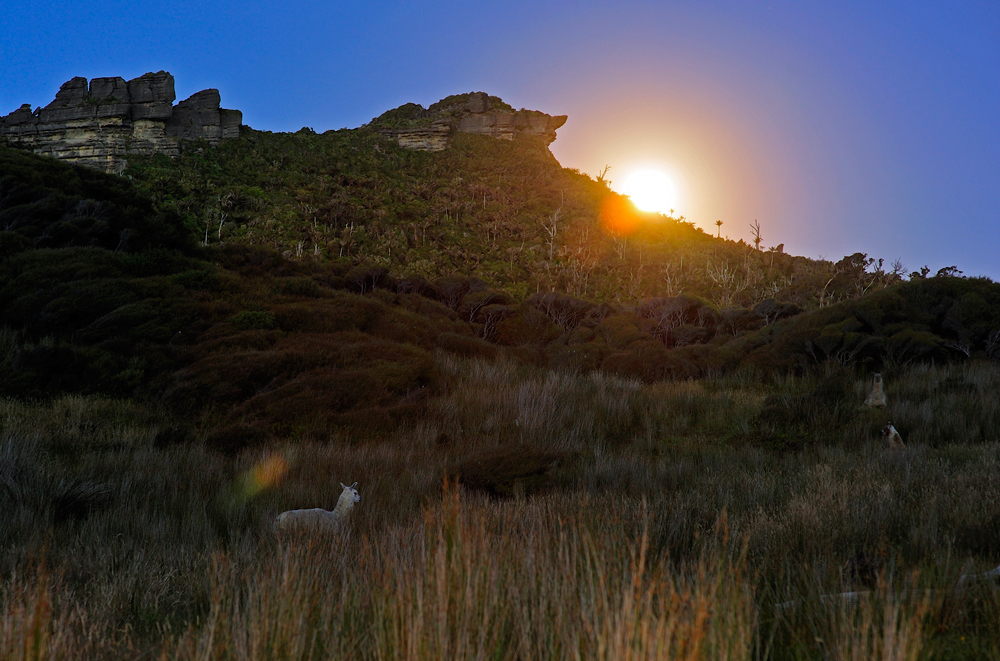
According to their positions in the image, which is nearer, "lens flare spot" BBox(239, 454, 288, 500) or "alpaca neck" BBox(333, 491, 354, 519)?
"alpaca neck" BBox(333, 491, 354, 519)

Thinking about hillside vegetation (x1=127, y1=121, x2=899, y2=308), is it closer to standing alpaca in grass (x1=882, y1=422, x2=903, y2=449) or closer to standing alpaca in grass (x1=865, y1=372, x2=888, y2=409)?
standing alpaca in grass (x1=865, y1=372, x2=888, y2=409)

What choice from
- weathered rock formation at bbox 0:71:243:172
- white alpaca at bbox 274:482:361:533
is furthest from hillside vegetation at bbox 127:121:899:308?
white alpaca at bbox 274:482:361:533

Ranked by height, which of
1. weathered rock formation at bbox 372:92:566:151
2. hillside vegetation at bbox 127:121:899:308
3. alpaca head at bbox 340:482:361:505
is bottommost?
alpaca head at bbox 340:482:361:505

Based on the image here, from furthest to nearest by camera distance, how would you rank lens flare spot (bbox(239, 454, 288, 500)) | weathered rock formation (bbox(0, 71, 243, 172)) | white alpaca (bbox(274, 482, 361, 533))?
weathered rock formation (bbox(0, 71, 243, 172)) → lens flare spot (bbox(239, 454, 288, 500)) → white alpaca (bbox(274, 482, 361, 533))

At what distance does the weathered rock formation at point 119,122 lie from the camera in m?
63.3

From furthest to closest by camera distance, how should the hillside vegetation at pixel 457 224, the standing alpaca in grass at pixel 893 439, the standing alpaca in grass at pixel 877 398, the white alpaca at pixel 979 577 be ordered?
the hillside vegetation at pixel 457 224, the standing alpaca in grass at pixel 877 398, the standing alpaca in grass at pixel 893 439, the white alpaca at pixel 979 577

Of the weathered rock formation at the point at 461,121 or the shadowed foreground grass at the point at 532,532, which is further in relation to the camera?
the weathered rock formation at the point at 461,121

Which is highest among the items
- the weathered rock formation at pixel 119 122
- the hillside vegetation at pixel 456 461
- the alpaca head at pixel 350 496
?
the weathered rock formation at pixel 119 122

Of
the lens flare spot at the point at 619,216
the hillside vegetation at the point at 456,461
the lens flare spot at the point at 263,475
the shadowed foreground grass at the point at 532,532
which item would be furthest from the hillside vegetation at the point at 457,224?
the lens flare spot at the point at 263,475

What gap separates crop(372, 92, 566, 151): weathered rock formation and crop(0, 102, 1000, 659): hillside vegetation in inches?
2438

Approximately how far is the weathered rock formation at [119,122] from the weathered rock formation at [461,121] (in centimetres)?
2157

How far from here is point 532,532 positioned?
9.62ft

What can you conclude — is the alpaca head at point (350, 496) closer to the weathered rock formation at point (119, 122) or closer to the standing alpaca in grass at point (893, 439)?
the standing alpaca in grass at point (893, 439)

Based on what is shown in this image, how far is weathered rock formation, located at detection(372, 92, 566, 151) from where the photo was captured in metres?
78.7
